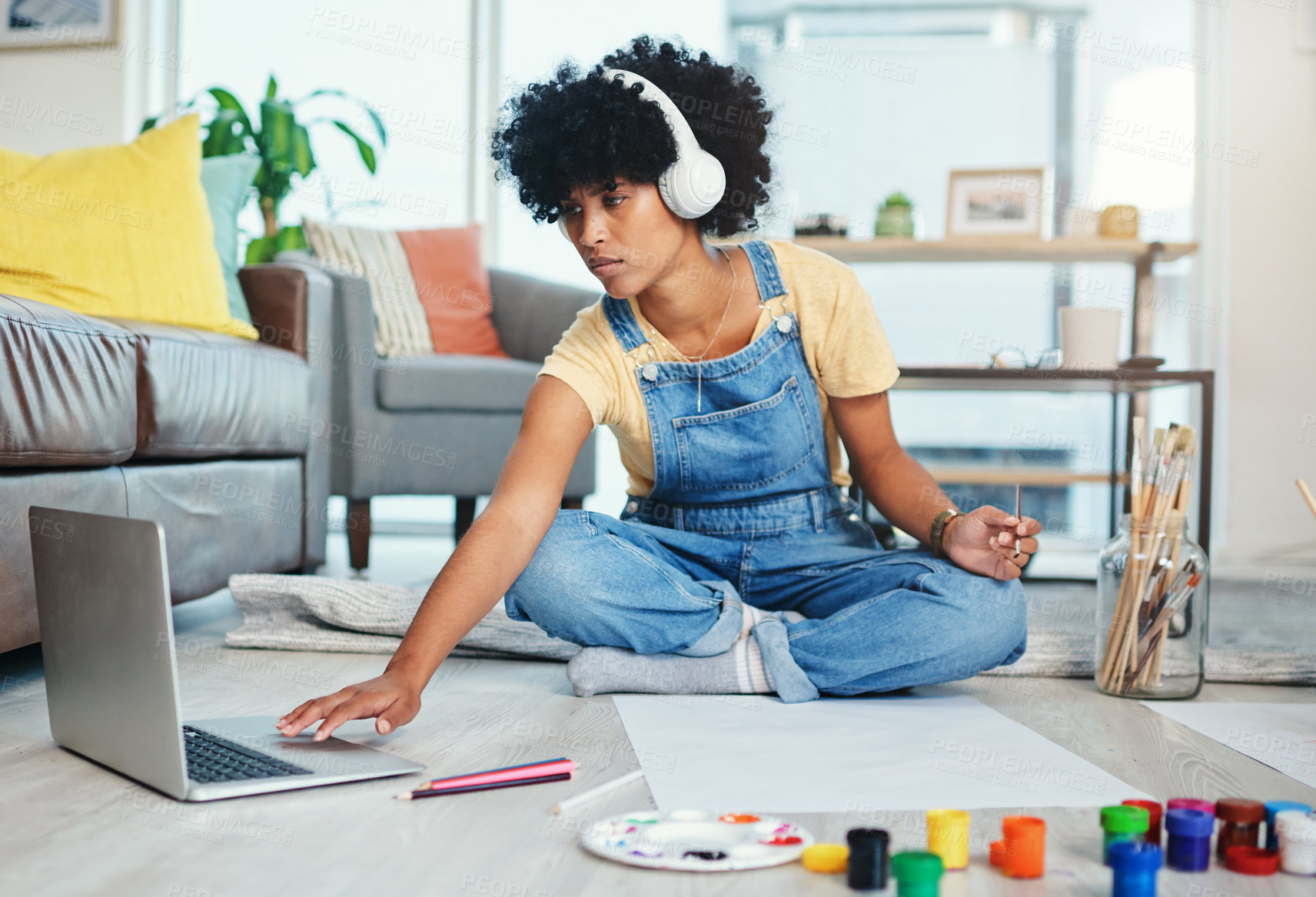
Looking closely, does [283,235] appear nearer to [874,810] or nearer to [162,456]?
[162,456]

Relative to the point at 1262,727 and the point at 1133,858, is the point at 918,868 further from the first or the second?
the point at 1262,727

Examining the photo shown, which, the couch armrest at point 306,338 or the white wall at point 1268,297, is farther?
the white wall at point 1268,297

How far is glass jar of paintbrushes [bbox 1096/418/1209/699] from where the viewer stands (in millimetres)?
1233

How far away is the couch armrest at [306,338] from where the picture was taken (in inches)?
78.2

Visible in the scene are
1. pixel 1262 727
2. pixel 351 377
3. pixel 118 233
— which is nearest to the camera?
pixel 1262 727

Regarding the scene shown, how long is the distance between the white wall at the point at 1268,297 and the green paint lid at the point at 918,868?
8.81 ft

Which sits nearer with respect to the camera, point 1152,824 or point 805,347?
point 1152,824

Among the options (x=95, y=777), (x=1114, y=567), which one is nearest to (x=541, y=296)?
(x=1114, y=567)

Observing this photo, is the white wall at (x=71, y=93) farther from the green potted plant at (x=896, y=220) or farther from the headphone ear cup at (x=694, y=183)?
the headphone ear cup at (x=694, y=183)

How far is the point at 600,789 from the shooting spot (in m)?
0.84

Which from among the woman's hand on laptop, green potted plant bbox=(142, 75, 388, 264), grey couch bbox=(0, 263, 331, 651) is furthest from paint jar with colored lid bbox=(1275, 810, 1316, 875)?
green potted plant bbox=(142, 75, 388, 264)

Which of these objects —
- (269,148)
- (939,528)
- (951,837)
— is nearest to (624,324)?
(939,528)

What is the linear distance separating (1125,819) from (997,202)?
243 centimetres

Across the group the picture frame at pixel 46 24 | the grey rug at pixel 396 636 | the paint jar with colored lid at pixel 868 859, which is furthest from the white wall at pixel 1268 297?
the picture frame at pixel 46 24
